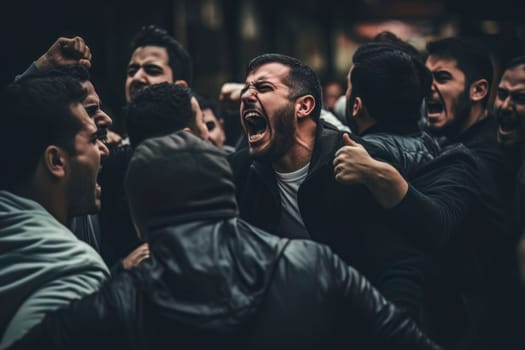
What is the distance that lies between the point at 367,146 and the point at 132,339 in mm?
1811

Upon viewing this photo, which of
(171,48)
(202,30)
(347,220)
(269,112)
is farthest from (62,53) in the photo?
(202,30)

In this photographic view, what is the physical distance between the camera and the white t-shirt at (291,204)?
3.82m

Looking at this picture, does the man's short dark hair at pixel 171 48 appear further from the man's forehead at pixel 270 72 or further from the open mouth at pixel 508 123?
the open mouth at pixel 508 123

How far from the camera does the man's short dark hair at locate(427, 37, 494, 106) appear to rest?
5.19 m

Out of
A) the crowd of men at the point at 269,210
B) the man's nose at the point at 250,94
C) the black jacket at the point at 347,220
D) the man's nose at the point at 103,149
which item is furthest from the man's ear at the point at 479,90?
the man's nose at the point at 103,149

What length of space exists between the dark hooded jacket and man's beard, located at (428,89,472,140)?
8.92 feet

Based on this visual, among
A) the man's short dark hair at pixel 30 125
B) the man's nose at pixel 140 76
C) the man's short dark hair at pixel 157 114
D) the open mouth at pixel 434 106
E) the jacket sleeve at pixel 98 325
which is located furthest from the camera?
the man's nose at pixel 140 76

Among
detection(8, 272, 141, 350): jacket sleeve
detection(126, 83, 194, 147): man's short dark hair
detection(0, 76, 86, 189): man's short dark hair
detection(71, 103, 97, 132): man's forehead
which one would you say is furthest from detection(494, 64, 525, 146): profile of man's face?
detection(8, 272, 141, 350): jacket sleeve

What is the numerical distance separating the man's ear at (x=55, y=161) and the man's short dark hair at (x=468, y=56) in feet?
10.0

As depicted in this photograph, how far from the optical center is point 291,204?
387 cm

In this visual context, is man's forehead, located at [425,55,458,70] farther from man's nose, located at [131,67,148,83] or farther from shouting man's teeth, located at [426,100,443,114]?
man's nose, located at [131,67,148,83]

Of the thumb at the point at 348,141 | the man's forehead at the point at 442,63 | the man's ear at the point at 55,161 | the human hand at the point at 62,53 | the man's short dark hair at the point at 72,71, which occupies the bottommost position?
the man's forehead at the point at 442,63

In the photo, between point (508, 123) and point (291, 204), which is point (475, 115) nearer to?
point (508, 123)

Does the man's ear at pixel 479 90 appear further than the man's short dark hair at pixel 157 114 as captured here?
Yes
